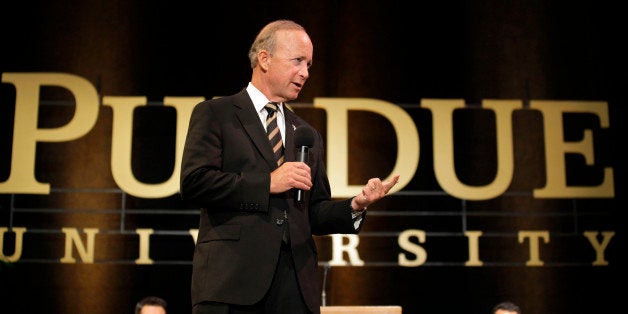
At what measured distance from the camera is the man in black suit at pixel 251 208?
69.6 inches

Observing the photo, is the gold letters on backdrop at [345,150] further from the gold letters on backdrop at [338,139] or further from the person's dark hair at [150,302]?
the person's dark hair at [150,302]

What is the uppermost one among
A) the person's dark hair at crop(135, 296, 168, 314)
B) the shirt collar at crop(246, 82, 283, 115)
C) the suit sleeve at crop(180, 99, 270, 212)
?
the shirt collar at crop(246, 82, 283, 115)

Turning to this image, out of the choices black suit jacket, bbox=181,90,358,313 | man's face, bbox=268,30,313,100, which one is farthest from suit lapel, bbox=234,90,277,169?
man's face, bbox=268,30,313,100

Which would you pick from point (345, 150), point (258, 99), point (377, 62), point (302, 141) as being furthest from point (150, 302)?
→ point (302, 141)

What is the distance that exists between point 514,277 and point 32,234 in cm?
320

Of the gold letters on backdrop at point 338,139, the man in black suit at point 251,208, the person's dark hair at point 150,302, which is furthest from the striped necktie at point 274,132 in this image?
the gold letters on backdrop at point 338,139

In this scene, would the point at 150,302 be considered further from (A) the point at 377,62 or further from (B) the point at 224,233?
(B) the point at 224,233

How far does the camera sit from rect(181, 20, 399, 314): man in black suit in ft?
5.80

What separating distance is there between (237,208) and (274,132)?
0.90 ft

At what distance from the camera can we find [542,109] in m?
4.81

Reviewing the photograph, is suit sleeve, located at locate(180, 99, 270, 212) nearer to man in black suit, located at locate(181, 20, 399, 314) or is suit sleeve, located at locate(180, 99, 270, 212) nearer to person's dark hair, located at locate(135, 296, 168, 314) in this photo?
man in black suit, located at locate(181, 20, 399, 314)

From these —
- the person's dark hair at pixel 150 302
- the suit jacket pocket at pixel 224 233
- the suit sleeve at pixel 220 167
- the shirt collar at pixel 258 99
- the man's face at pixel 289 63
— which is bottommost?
the person's dark hair at pixel 150 302

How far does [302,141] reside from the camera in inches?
74.1

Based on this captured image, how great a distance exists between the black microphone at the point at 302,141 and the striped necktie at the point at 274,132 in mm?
64
